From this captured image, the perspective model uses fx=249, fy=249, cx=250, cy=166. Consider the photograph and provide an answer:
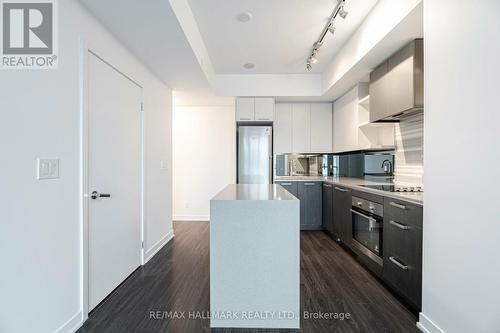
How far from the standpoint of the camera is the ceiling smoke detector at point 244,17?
8.45 ft

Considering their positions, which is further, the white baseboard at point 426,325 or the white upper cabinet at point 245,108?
the white upper cabinet at point 245,108

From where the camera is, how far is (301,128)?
4695 millimetres

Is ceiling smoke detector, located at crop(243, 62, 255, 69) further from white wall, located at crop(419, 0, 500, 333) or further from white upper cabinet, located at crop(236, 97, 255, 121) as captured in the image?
white wall, located at crop(419, 0, 500, 333)

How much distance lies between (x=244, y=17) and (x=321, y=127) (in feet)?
8.64

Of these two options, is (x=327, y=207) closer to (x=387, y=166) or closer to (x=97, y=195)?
(x=387, y=166)

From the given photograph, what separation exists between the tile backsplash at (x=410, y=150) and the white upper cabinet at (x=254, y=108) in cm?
206

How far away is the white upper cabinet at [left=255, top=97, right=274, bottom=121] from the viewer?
441 centimetres

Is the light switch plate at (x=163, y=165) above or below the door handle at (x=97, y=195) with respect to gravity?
above

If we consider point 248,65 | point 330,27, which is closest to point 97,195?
point 330,27

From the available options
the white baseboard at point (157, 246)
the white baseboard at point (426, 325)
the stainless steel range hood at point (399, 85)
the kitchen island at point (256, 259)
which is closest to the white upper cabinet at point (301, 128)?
the stainless steel range hood at point (399, 85)

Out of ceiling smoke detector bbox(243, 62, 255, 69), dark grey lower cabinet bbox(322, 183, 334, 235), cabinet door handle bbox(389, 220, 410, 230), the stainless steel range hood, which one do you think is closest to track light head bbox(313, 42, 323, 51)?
the stainless steel range hood

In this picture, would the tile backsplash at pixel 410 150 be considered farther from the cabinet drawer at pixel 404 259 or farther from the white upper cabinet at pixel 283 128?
the white upper cabinet at pixel 283 128

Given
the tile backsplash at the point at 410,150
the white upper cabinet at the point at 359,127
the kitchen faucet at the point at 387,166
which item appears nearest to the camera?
the tile backsplash at the point at 410,150

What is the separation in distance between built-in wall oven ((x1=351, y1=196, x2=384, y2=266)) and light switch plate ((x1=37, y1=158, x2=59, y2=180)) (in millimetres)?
2641
